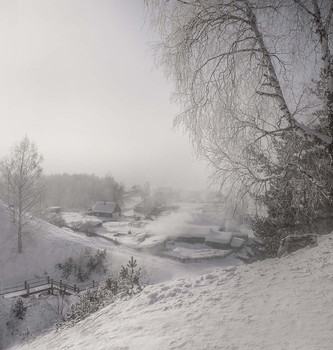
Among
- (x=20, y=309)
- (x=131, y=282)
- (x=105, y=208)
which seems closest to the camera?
(x=131, y=282)

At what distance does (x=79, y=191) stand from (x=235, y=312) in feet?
367

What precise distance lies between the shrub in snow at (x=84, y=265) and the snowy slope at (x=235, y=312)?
17309 mm

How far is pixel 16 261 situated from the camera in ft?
76.3

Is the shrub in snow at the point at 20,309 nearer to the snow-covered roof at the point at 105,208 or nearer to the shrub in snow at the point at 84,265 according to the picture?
the shrub in snow at the point at 84,265

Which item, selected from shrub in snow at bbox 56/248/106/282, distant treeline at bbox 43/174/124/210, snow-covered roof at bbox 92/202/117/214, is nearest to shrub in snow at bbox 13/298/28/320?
shrub in snow at bbox 56/248/106/282

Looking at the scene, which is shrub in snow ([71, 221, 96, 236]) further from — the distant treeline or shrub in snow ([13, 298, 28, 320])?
the distant treeline

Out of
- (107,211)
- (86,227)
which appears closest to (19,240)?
(86,227)

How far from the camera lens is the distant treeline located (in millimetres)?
98438

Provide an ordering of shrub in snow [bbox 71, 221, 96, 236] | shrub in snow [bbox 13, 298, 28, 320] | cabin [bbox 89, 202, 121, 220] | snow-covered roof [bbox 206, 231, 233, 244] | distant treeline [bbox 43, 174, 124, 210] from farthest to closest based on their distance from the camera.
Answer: distant treeline [bbox 43, 174, 124, 210] < cabin [bbox 89, 202, 121, 220] < shrub in snow [bbox 71, 221, 96, 236] < snow-covered roof [bbox 206, 231, 233, 244] < shrub in snow [bbox 13, 298, 28, 320]

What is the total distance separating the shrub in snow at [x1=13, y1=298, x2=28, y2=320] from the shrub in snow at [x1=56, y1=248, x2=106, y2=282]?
8.62 metres

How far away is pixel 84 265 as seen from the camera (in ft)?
82.2

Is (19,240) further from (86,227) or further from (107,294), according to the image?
(86,227)

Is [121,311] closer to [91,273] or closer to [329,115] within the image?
[329,115]

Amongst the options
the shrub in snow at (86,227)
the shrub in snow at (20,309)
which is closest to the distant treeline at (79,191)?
the shrub in snow at (86,227)
